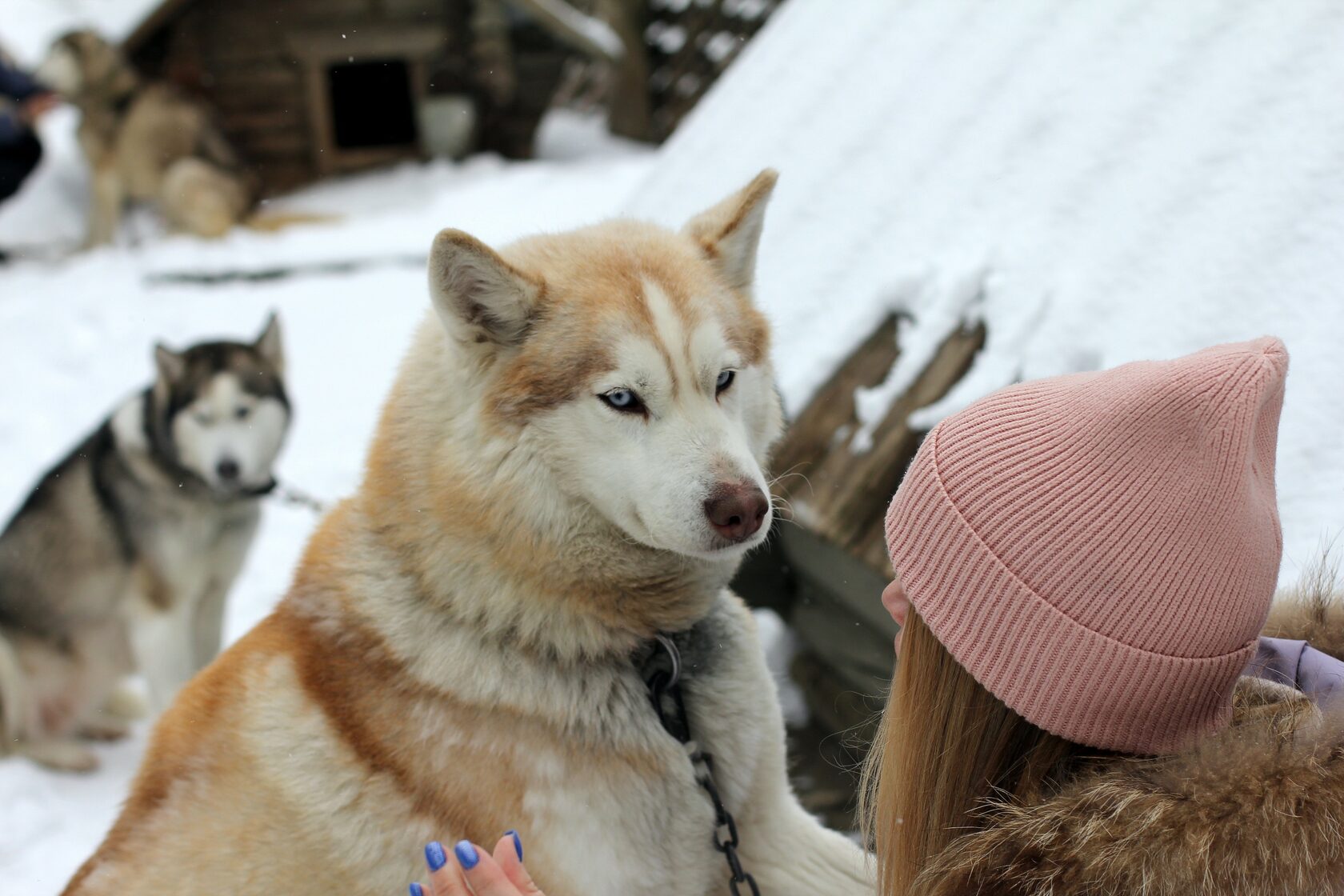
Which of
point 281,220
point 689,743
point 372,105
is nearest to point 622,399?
point 689,743

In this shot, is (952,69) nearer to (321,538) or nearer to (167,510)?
(321,538)

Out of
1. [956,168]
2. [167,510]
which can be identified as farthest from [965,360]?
[167,510]

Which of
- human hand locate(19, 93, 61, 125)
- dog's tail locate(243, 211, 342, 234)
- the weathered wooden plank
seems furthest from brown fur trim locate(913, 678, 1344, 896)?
human hand locate(19, 93, 61, 125)

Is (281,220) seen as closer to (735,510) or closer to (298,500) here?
(298,500)

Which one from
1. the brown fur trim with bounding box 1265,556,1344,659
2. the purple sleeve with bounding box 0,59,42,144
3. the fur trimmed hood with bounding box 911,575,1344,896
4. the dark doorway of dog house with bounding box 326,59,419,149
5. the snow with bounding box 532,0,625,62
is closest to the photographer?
the fur trimmed hood with bounding box 911,575,1344,896

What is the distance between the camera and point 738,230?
2.09 meters

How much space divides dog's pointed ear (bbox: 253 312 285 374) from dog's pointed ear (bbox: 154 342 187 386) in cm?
29

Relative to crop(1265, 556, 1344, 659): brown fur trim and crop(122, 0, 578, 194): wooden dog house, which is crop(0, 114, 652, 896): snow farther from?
crop(1265, 556, 1344, 659): brown fur trim

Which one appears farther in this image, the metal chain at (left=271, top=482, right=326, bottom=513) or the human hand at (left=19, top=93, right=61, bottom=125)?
the human hand at (left=19, top=93, right=61, bottom=125)

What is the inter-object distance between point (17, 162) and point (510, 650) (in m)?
9.01

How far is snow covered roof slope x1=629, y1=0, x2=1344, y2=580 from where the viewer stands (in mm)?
2379

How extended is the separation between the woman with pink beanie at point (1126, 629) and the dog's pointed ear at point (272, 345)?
10.8ft

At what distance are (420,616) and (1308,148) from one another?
225 cm

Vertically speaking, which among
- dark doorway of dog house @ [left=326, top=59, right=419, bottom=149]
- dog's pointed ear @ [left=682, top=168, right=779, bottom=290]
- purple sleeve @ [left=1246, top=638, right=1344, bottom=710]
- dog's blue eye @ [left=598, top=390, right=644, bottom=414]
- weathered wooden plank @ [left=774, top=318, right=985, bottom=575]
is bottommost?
dark doorway of dog house @ [left=326, top=59, right=419, bottom=149]
